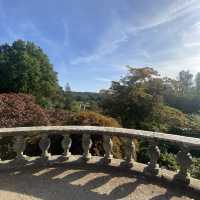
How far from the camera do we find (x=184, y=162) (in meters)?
3.44

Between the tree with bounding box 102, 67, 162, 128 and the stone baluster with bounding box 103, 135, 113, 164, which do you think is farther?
the tree with bounding box 102, 67, 162, 128

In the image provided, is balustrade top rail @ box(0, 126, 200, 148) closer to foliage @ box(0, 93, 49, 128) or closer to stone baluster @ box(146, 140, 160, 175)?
stone baluster @ box(146, 140, 160, 175)

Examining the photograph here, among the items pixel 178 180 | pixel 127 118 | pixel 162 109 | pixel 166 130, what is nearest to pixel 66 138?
pixel 178 180

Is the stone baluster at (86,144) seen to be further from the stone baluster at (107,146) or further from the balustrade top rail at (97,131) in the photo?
the stone baluster at (107,146)

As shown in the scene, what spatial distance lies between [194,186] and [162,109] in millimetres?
13712

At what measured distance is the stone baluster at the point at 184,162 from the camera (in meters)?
3.36

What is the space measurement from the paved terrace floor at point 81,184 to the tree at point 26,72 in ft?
54.9

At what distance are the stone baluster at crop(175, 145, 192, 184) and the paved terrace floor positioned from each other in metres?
0.14

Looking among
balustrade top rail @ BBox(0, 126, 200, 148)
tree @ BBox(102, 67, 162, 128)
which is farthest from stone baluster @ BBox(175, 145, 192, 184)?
tree @ BBox(102, 67, 162, 128)

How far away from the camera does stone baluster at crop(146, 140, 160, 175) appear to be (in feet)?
12.4

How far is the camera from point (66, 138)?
14.4ft

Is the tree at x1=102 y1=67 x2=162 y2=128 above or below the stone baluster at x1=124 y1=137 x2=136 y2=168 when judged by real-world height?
above

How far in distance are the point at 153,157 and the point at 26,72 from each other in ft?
65.2

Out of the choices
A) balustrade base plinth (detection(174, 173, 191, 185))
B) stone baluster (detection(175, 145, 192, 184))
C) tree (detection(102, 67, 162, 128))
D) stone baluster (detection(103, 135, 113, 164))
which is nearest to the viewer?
stone baluster (detection(175, 145, 192, 184))
